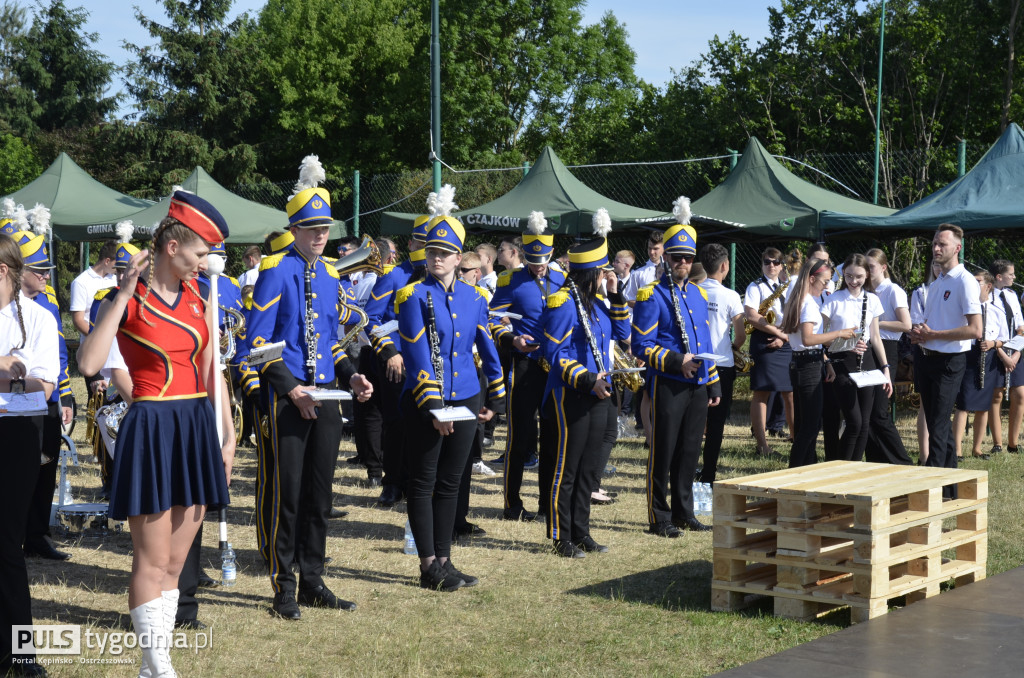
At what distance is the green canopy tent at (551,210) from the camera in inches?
577

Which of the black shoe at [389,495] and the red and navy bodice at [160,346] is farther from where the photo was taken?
the black shoe at [389,495]

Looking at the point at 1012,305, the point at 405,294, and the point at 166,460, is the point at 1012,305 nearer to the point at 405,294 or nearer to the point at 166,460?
the point at 405,294

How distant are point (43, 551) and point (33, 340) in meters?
2.68

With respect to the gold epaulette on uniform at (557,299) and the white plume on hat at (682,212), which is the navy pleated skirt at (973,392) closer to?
the white plume on hat at (682,212)

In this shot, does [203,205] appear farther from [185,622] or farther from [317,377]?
[185,622]

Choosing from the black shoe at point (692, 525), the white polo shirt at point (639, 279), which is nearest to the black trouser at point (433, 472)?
the black shoe at point (692, 525)

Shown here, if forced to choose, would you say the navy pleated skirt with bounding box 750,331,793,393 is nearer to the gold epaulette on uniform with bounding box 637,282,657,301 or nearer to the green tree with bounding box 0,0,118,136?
the gold epaulette on uniform with bounding box 637,282,657,301

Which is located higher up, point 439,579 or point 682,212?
point 682,212

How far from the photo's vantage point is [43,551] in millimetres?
6656

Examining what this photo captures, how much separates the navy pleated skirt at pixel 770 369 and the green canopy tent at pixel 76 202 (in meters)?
11.3

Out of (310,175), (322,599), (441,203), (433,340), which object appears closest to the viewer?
(322,599)

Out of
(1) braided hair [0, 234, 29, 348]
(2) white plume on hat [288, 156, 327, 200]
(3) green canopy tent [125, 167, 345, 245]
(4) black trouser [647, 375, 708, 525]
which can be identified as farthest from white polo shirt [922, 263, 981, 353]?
(3) green canopy tent [125, 167, 345, 245]

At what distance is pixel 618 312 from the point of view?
7.28m

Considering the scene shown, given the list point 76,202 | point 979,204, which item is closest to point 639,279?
point 979,204
